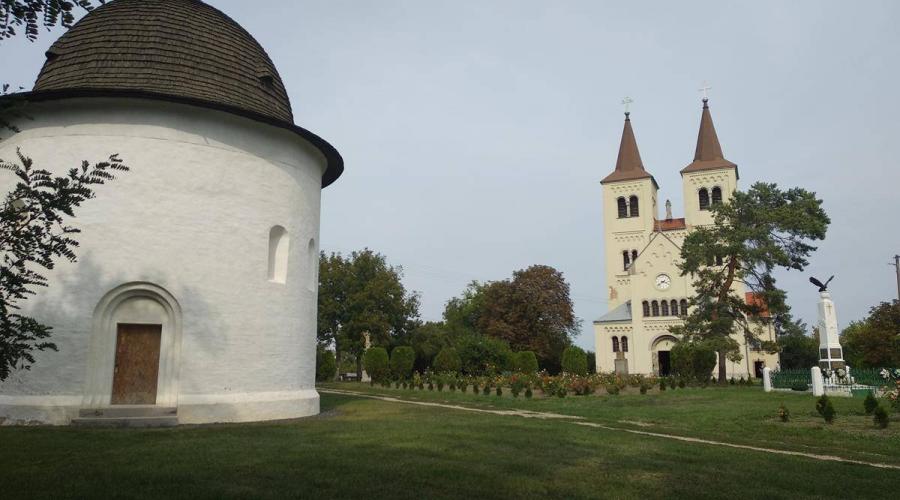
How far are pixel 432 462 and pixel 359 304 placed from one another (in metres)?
35.2

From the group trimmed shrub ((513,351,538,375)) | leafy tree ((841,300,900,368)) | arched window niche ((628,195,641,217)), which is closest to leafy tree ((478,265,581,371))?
arched window niche ((628,195,641,217))

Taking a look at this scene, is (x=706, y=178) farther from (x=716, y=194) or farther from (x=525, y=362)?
(x=525, y=362)

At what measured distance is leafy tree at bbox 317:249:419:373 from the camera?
42.4 metres

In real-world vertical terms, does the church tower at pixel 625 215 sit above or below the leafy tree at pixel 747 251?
above

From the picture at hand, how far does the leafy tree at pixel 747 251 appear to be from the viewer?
1148 inches

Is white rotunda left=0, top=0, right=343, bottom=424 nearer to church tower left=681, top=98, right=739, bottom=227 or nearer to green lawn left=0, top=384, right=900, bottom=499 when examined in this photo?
green lawn left=0, top=384, right=900, bottom=499

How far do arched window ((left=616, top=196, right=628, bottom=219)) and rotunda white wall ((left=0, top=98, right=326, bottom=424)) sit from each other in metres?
44.2

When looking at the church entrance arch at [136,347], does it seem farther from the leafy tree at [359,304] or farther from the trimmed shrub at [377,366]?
the leafy tree at [359,304]

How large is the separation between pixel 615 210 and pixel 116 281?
155ft

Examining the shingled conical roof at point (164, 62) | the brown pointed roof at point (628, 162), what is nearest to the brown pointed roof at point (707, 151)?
the brown pointed roof at point (628, 162)

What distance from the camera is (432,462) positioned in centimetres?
772

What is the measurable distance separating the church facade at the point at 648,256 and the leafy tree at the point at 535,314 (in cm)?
433

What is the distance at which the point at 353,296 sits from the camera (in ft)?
140

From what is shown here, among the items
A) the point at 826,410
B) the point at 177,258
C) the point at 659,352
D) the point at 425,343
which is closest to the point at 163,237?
the point at 177,258
